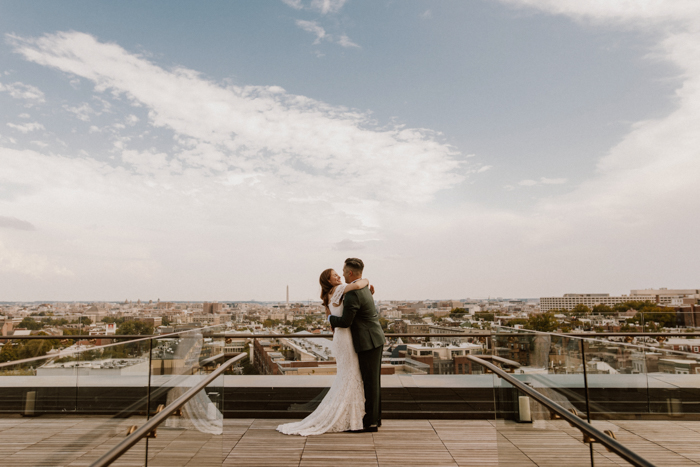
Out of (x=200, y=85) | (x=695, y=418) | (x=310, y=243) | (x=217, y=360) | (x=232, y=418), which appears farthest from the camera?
(x=310, y=243)

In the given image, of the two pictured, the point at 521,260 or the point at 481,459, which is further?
the point at 521,260

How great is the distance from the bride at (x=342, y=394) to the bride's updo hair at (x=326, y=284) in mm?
154

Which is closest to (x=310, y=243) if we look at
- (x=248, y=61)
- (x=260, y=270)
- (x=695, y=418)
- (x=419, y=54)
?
(x=260, y=270)

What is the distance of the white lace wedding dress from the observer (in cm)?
359

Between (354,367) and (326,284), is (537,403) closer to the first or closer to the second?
(354,367)

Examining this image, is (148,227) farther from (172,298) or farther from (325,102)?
(325,102)

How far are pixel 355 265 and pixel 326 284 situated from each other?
391 mm

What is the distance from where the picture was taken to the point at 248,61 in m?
10.7

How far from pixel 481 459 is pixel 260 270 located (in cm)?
1427

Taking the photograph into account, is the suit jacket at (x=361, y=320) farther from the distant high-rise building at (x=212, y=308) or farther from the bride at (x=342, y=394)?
the distant high-rise building at (x=212, y=308)

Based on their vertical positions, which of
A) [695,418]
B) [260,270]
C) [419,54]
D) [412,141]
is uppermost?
[419,54]

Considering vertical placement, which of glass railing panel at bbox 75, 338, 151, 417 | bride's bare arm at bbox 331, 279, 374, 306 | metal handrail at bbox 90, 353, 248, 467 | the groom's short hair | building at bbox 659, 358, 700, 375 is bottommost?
building at bbox 659, 358, 700, 375

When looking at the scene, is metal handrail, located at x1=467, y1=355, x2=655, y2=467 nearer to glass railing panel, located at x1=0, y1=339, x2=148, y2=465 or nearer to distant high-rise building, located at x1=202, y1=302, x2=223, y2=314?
glass railing panel, located at x1=0, y1=339, x2=148, y2=465

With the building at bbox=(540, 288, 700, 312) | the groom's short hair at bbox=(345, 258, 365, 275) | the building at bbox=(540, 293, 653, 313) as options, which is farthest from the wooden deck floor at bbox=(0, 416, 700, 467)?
the building at bbox=(540, 293, 653, 313)
